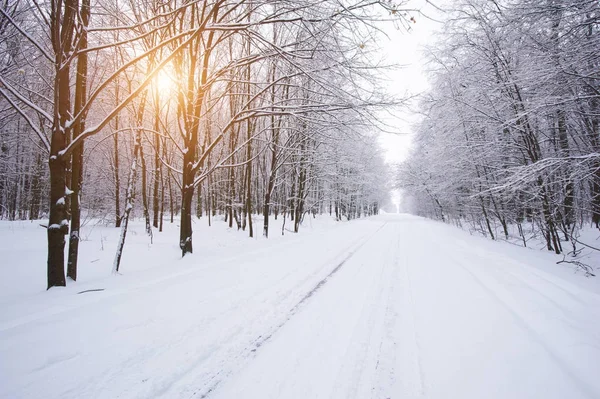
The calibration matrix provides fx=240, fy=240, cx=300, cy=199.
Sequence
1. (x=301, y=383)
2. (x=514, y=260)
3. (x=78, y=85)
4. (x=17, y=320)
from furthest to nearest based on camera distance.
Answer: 1. (x=514, y=260)
2. (x=78, y=85)
3. (x=17, y=320)
4. (x=301, y=383)

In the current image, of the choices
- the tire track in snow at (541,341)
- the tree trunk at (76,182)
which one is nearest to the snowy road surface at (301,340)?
the tire track in snow at (541,341)

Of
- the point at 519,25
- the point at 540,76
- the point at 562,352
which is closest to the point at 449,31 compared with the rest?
the point at 519,25

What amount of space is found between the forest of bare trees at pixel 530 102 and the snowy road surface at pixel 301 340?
10.1 ft

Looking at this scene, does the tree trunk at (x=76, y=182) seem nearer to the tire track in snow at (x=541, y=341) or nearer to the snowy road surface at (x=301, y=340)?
the snowy road surface at (x=301, y=340)

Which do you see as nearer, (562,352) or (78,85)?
(562,352)

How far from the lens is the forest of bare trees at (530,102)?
4.91m

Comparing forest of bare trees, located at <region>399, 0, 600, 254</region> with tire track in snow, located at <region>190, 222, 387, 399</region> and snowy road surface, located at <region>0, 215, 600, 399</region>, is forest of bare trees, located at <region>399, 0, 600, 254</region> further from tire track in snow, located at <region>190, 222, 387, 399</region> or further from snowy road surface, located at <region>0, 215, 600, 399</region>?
tire track in snow, located at <region>190, 222, 387, 399</region>

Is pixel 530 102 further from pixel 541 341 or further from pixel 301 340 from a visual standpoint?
pixel 301 340

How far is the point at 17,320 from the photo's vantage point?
2594 mm

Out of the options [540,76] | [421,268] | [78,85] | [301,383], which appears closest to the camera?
[301,383]

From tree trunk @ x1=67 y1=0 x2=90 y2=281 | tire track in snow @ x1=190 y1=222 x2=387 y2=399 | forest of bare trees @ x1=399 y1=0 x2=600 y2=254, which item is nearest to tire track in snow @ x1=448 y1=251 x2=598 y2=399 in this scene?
forest of bare trees @ x1=399 y1=0 x2=600 y2=254

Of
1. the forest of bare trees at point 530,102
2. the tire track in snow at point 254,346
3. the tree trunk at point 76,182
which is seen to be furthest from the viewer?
the forest of bare trees at point 530,102

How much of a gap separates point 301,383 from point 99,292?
3.43 m

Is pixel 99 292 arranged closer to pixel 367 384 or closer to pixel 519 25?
pixel 367 384
